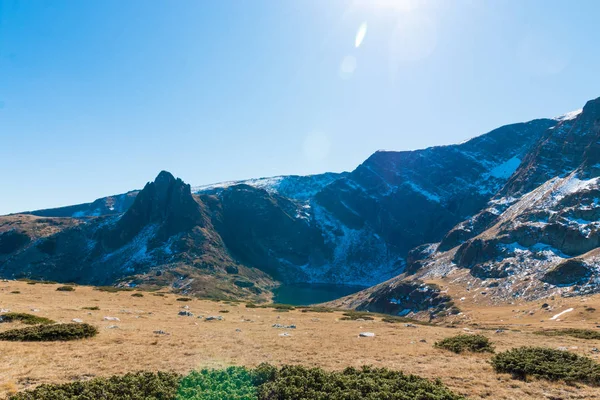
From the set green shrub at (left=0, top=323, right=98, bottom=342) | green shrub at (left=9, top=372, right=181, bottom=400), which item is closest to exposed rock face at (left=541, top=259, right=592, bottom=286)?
green shrub at (left=9, top=372, right=181, bottom=400)

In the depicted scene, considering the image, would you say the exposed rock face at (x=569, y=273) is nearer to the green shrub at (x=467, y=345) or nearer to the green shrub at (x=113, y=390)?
the green shrub at (x=467, y=345)

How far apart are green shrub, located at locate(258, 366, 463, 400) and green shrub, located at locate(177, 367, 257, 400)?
0.88 m

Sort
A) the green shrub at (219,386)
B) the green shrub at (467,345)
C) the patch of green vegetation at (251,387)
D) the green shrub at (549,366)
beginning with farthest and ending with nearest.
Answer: the green shrub at (467,345)
the green shrub at (549,366)
the green shrub at (219,386)
the patch of green vegetation at (251,387)

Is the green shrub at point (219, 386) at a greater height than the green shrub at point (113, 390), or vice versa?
the green shrub at point (113, 390)

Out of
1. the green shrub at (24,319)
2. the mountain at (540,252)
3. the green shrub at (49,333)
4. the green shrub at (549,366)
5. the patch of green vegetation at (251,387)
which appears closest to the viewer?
the patch of green vegetation at (251,387)

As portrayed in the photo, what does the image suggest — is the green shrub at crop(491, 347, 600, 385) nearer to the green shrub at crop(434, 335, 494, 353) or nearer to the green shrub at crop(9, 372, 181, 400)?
the green shrub at crop(434, 335, 494, 353)

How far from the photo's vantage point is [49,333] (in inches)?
1019

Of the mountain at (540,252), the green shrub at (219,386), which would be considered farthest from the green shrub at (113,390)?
the mountain at (540,252)

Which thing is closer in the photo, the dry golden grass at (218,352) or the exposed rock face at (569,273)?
the dry golden grass at (218,352)

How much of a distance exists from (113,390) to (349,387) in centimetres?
1076

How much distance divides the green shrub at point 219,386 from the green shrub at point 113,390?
2.00 ft

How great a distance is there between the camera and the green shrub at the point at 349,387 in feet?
49.4

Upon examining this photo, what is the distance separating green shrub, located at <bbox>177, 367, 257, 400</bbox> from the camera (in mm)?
14995

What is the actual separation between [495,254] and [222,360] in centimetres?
16989
